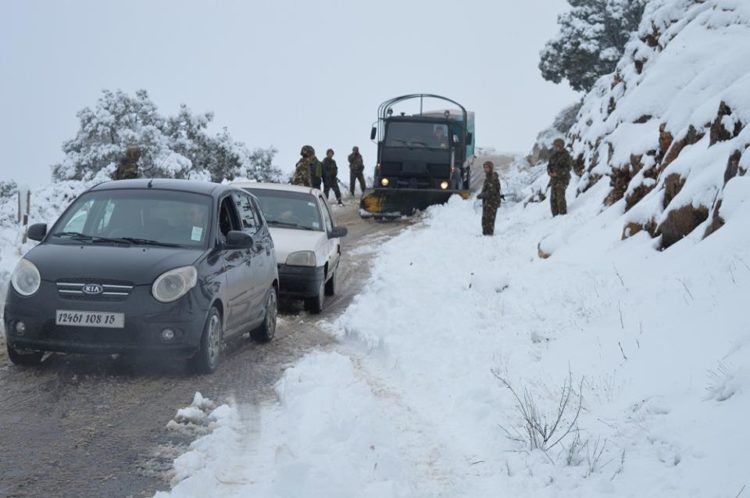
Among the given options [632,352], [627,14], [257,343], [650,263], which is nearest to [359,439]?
[632,352]

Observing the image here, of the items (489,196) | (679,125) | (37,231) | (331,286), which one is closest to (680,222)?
(679,125)

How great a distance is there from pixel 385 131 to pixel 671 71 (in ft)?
38.5

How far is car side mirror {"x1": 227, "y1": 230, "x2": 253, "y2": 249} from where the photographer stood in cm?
804

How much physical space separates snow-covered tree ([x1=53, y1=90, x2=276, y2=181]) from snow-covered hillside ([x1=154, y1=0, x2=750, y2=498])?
59.9 ft

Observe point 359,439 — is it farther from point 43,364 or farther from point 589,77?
point 589,77

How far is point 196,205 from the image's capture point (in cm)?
826

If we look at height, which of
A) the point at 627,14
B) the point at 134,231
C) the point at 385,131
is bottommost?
the point at 134,231

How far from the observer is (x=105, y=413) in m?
6.09

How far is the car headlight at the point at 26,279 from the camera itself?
22.9 ft

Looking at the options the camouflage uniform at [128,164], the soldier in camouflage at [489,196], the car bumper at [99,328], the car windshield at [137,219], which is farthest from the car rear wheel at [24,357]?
the soldier in camouflage at [489,196]

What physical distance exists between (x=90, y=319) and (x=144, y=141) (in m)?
24.0

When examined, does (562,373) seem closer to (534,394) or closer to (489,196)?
(534,394)

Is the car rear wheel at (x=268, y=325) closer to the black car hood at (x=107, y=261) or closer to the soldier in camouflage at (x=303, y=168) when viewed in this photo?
the black car hood at (x=107, y=261)

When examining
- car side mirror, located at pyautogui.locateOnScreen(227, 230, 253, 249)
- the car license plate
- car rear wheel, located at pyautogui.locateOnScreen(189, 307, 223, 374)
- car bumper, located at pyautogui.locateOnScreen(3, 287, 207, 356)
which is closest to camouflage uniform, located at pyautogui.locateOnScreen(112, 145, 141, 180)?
car side mirror, located at pyautogui.locateOnScreen(227, 230, 253, 249)
